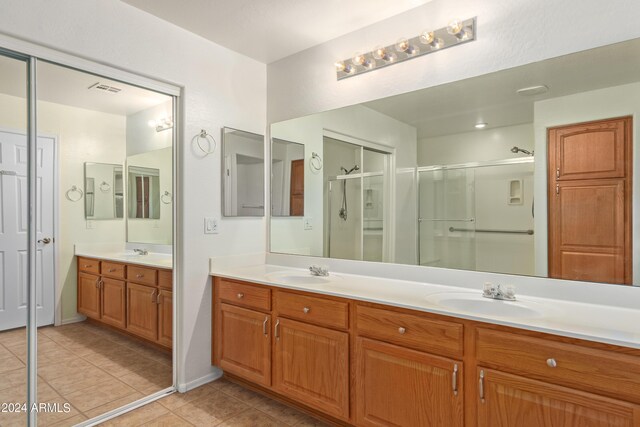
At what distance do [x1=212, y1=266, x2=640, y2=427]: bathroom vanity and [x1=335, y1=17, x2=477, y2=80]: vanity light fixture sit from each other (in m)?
1.36

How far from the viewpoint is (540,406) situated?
1355 millimetres

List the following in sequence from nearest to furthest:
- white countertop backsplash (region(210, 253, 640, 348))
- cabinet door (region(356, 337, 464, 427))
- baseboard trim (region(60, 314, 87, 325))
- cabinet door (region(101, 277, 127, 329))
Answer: white countertop backsplash (region(210, 253, 640, 348))
cabinet door (region(356, 337, 464, 427))
baseboard trim (region(60, 314, 87, 325))
cabinet door (region(101, 277, 127, 329))

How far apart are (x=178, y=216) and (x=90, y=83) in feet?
3.04

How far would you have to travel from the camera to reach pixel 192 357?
252 cm

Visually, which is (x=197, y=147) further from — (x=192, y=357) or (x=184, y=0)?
(x=192, y=357)

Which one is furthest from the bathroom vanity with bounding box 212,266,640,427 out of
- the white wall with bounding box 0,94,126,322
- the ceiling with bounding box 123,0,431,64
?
the ceiling with bounding box 123,0,431,64

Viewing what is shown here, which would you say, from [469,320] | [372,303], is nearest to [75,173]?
[372,303]

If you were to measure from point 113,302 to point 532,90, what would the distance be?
8.79 ft

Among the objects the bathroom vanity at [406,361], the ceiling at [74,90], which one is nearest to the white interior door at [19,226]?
the ceiling at [74,90]

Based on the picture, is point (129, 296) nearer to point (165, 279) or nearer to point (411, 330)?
point (165, 279)

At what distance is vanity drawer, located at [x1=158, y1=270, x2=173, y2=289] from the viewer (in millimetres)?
2492

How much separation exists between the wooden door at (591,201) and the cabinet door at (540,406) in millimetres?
606

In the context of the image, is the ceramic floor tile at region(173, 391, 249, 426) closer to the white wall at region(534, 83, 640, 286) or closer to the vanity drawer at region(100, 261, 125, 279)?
the vanity drawer at region(100, 261, 125, 279)

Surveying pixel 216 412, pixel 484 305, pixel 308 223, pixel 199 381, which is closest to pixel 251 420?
pixel 216 412
